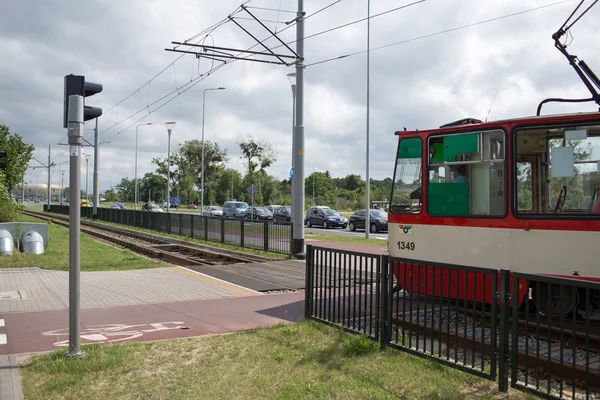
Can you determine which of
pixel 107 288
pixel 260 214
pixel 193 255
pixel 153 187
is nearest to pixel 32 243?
pixel 193 255

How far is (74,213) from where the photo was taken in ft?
19.7

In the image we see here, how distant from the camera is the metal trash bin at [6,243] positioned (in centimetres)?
1658

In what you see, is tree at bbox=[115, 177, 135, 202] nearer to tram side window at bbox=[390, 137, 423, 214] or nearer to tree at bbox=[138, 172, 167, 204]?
tree at bbox=[138, 172, 167, 204]

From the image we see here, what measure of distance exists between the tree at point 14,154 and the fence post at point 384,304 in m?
23.5

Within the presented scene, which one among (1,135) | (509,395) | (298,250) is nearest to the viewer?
(509,395)

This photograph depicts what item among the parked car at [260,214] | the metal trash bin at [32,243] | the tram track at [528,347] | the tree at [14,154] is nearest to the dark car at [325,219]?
the parked car at [260,214]

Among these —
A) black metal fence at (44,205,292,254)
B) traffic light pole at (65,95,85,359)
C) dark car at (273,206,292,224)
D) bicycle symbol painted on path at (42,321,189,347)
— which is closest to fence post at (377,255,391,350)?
bicycle symbol painted on path at (42,321,189,347)

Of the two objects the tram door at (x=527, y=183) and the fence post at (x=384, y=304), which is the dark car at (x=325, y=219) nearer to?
the tram door at (x=527, y=183)

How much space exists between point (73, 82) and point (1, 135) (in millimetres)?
23416

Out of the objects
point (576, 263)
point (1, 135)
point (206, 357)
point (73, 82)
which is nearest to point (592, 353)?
point (576, 263)

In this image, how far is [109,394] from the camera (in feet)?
16.2

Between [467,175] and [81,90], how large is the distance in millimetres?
5300

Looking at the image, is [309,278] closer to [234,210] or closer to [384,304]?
[384,304]

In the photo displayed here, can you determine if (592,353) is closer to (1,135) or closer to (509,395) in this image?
(509,395)
